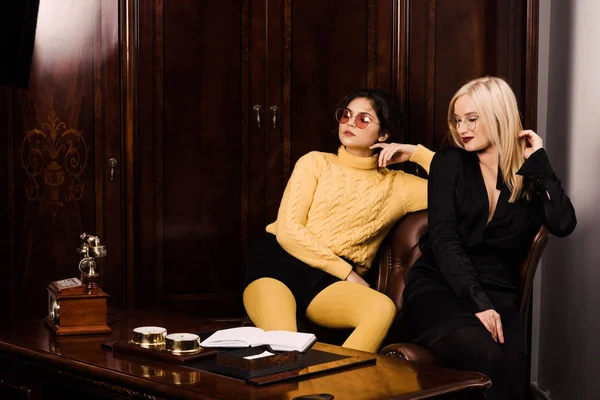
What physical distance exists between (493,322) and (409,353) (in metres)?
0.34

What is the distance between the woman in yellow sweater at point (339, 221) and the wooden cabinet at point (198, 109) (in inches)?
12.6

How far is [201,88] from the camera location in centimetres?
375

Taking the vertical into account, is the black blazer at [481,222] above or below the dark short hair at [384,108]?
below

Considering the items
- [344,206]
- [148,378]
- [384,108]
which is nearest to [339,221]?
[344,206]

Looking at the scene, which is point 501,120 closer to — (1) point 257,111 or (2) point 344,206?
(2) point 344,206

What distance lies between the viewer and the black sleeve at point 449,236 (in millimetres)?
2695

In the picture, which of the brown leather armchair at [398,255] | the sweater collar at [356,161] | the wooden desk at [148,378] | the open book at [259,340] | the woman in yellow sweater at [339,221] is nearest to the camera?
the wooden desk at [148,378]

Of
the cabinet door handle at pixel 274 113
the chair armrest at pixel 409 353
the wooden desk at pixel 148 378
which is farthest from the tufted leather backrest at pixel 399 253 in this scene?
the wooden desk at pixel 148 378

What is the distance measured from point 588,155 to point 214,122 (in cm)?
158

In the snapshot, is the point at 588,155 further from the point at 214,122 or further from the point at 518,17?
the point at 214,122

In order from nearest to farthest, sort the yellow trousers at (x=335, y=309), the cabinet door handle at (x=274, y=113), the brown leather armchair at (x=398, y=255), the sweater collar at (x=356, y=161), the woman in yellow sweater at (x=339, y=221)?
the yellow trousers at (x=335, y=309)
the woman in yellow sweater at (x=339, y=221)
the brown leather armchair at (x=398, y=255)
the sweater collar at (x=356, y=161)
the cabinet door handle at (x=274, y=113)

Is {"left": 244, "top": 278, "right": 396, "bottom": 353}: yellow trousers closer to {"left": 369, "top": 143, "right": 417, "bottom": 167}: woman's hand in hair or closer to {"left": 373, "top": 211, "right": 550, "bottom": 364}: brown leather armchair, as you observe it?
{"left": 373, "top": 211, "right": 550, "bottom": 364}: brown leather armchair

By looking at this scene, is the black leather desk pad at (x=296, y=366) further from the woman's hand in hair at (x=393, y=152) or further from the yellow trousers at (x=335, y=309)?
the woman's hand in hair at (x=393, y=152)

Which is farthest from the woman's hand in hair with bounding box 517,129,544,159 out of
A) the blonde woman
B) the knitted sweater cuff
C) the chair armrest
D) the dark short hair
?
the chair armrest
